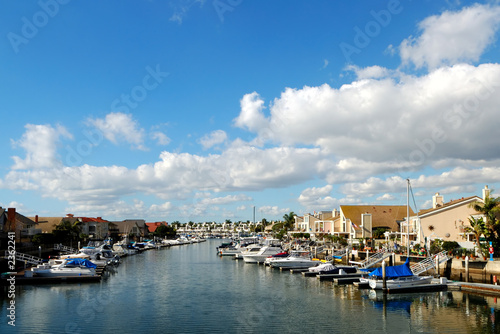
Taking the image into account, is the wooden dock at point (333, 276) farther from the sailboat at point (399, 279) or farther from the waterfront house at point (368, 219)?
the waterfront house at point (368, 219)

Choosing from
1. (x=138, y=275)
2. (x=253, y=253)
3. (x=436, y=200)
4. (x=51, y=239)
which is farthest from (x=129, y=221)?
(x=436, y=200)

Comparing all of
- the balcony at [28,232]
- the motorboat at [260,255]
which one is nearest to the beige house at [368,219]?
the motorboat at [260,255]

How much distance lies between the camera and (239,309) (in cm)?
3797

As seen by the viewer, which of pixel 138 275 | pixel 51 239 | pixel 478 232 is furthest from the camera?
pixel 51 239

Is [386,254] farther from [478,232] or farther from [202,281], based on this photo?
[202,281]

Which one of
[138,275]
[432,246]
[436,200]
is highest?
[436,200]

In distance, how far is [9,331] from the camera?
29.8 metres

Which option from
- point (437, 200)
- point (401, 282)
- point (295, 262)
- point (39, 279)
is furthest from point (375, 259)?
point (39, 279)

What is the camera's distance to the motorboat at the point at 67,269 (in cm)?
5244

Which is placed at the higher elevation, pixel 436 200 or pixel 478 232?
pixel 436 200

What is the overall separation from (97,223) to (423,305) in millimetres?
133302

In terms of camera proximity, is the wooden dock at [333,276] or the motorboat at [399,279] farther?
the wooden dock at [333,276]

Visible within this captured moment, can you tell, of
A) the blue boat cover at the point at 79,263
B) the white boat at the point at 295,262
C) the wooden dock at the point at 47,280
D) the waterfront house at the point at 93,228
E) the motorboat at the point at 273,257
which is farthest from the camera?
the waterfront house at the point at 93,228

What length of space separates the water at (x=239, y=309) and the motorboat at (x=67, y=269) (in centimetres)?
279
